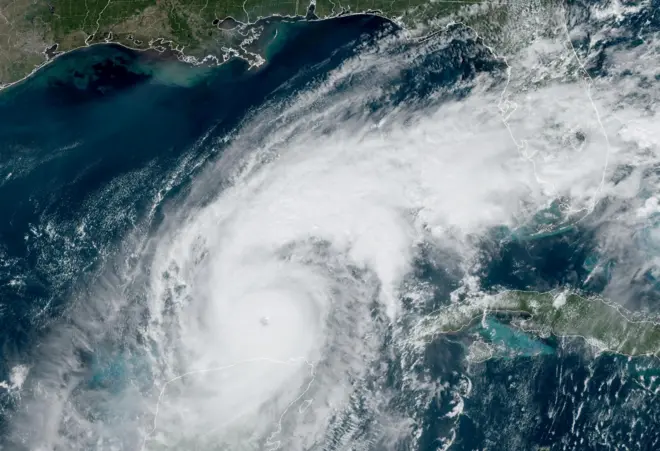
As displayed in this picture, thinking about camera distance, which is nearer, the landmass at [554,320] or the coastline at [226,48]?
the landmass at [554,320]

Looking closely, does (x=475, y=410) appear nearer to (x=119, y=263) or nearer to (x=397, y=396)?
(x=397, y=396)

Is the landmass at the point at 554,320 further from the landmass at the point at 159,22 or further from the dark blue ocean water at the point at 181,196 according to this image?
the landmass at the point at 159,22

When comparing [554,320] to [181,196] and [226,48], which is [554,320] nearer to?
[181,196]

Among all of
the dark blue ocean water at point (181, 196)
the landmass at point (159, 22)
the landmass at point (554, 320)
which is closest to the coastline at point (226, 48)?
the landmass at point (159, 22)

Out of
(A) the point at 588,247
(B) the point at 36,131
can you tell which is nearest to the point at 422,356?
(A) the point at 588,247

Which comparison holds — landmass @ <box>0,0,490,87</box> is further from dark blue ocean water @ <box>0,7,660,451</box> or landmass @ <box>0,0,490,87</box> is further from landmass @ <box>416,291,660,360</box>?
landmass @ <box>416,291,660,360</box>
